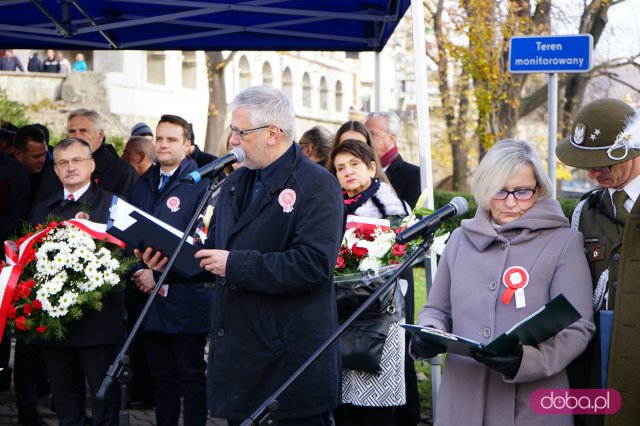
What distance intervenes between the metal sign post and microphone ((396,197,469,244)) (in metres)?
4.91

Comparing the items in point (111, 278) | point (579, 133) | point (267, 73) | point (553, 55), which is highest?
point (553, 55)

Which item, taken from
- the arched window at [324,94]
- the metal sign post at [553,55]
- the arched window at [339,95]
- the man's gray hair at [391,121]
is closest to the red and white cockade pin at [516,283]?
the man's gray hair at [391,121]

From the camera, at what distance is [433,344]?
346 centimetres

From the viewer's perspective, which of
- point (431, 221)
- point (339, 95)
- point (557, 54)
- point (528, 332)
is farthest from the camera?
point (339, 95)

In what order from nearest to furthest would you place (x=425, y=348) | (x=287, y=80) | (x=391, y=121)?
(x=425, y=348), (x=391, y=121), (x=287, y=80)

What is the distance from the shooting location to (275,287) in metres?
3.97

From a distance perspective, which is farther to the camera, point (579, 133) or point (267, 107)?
point (267, 107)

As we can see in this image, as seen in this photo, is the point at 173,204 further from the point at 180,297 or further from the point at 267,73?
the point at 267,73

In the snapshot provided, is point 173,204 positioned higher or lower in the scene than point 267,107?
lower

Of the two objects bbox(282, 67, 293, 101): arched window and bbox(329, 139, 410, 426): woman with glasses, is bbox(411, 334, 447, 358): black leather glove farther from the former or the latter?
bbox(282, 67, 293, 101): arched window

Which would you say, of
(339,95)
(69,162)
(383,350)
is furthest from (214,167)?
(339,95)

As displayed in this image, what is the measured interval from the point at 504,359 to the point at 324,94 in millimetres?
52339

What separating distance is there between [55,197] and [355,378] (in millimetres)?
2244

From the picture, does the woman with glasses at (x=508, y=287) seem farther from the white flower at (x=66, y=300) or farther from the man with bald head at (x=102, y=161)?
the man with bald head at (x=102, y=161)
